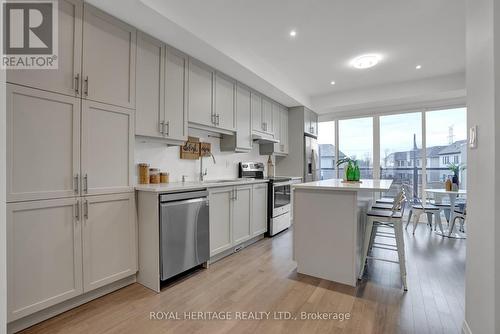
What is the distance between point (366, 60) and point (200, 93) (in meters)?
2.46

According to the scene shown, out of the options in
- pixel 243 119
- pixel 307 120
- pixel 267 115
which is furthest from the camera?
pixel 307 120

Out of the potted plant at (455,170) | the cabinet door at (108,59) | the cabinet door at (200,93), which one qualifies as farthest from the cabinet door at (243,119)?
the potted plant at (455,170)

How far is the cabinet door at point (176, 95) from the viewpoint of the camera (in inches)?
102

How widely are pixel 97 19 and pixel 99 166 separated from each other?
122 cm

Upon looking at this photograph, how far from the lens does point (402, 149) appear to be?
17.3 ft

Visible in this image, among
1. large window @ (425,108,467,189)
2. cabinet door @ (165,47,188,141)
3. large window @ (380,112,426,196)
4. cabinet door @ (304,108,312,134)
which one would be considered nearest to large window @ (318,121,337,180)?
cabinet door @ (304,108,312,134)

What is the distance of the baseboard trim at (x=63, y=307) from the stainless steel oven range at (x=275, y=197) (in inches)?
86.7

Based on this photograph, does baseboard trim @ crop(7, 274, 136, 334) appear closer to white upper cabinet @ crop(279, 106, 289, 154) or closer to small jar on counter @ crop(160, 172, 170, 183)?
small jar on counter @ crop(160, 172, 170, 183)

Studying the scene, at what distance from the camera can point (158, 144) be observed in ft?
9.32

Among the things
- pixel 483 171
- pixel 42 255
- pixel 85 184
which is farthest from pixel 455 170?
pixel 42 255

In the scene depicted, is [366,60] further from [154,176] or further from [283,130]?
[154,176]

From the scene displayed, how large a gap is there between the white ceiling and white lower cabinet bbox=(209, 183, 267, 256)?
5.52ft

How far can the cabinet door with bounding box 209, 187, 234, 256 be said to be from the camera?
2.80 metres

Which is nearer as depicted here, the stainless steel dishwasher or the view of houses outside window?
the stainless steel dishwasher
